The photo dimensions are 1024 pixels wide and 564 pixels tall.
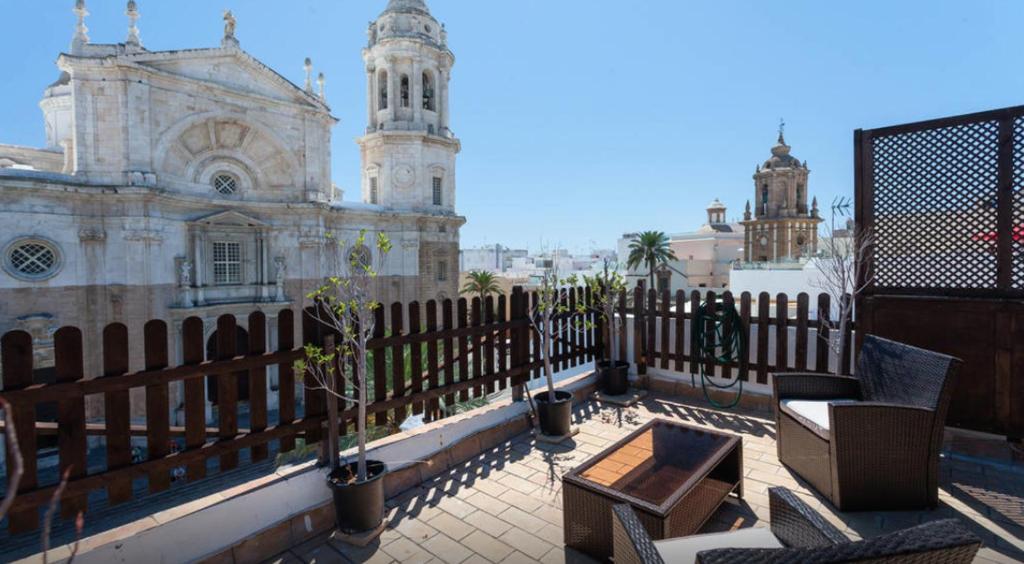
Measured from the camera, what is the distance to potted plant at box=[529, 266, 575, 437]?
15.4 feet

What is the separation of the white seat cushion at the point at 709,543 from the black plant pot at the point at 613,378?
353cm

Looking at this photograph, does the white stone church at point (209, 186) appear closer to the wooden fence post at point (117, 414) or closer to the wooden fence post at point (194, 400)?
the wooden fence post at point (194, 400)

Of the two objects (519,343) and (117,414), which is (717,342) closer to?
(519,343)

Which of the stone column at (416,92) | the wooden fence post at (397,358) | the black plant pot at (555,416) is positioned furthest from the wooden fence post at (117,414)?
the stone column at (416,92)

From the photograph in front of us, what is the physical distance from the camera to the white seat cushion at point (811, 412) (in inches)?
140

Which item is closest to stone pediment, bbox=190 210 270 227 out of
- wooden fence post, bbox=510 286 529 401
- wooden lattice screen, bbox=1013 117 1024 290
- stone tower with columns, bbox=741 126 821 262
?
wooden fence post, bbox=510 286 529 401

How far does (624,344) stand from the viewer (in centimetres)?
646

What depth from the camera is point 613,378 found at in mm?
5941

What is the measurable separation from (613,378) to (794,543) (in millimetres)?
3746

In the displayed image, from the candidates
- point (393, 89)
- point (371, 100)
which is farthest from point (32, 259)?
point (393, 89)

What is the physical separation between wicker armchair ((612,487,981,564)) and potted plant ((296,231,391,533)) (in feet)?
5.60

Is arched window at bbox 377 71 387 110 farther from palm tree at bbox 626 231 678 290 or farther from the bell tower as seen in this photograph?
palm tree at bbox 626 231 678 290

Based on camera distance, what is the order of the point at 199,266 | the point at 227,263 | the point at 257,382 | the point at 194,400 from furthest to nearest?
the point at 227,263 → the point at 199,266 → the point at 257,382 → the point at 194,400

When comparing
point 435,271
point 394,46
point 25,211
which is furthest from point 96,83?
point 435,271
